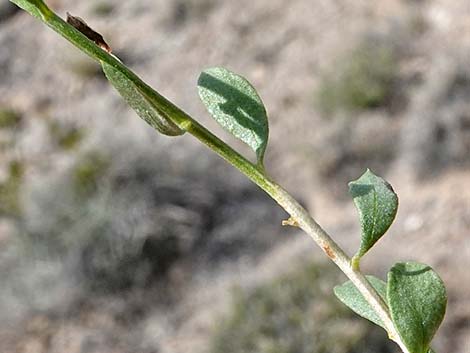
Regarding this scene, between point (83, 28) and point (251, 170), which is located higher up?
point (83, 28)

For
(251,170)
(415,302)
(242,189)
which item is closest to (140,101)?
(251,170)

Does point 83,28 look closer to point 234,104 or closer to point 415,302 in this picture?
point 234,104

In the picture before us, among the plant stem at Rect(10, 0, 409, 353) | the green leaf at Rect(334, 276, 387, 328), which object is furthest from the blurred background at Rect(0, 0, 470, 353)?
the plant stem at Rect(10, 0, 409, 353)

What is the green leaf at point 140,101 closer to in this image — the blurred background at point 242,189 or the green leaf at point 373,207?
the green leaf at point 373,207

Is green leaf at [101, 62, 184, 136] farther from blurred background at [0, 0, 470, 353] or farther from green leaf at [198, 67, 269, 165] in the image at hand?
blurred background at [0, 0, 470, 353]

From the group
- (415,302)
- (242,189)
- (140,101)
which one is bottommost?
(415,302)

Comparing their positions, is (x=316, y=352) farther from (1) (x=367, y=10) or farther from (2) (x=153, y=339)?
(1) (x=367, y=10)

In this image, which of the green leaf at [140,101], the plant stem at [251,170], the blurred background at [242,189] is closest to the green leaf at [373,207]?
the plant stem at [251,170]
